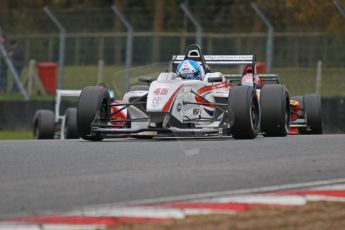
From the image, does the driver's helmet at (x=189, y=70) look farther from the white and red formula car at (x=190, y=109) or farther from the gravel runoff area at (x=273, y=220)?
the gravel runoff area at (x=273, y=220)

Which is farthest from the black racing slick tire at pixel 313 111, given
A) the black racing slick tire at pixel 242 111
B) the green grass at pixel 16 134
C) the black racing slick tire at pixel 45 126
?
the green grass at pixel 16 134

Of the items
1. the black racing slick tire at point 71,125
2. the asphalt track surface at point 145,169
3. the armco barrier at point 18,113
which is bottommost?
the armco barrier at point 18,113

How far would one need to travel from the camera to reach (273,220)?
7.49m

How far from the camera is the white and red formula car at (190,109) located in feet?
45.2

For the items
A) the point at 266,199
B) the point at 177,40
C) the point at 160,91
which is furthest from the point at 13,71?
the point at 266,199

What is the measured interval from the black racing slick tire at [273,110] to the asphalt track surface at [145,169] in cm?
133

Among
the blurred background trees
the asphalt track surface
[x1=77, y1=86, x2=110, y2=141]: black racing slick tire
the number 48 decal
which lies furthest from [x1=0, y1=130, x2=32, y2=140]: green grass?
the asphalt track surface

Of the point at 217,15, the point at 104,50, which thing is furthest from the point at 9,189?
the point at 104,50

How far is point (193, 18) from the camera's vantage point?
24.8 metres

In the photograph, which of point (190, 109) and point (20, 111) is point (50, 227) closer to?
point (190, 109)

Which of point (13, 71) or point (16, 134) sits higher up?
point (13, 71)

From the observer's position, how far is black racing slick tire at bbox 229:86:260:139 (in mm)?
13781

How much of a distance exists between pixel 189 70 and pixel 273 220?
757 cm

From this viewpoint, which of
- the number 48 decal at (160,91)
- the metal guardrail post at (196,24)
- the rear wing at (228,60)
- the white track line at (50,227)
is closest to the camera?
the white track line at (50,227)
